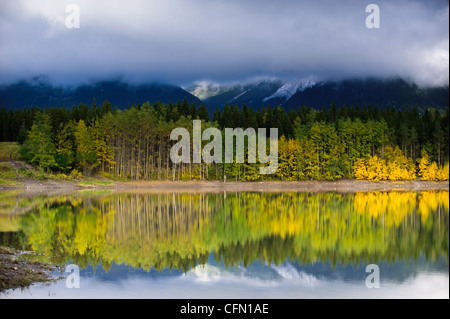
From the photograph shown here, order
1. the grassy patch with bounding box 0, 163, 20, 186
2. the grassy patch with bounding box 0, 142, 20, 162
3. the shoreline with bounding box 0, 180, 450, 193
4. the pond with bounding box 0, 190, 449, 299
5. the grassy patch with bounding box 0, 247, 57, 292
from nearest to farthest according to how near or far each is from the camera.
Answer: the grassy patch with bounding box 0, 247, 57, 292 → the pond with bounding box 0, 190, 449, 299 → the grassy patch with bounding box 0, 163, 20, 186 → the shoreline with bounding box 0, 180, 450, 193 → the grassy patch with bounding box 0, 142, 20, 162

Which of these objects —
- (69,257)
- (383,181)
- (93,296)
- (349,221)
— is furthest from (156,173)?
(93,296)

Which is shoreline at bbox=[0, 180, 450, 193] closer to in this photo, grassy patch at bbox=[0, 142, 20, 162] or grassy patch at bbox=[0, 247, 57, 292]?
grassy patch at bbox=[0, 142, 20, 162]

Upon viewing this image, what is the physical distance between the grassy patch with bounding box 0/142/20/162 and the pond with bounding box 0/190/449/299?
5204 cm

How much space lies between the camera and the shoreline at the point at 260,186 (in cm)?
8306

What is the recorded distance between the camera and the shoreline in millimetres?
83062

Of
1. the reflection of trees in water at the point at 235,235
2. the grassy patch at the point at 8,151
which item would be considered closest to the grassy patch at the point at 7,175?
the grassy patch at the point at 8,151

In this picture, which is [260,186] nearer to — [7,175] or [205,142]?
[205,142]

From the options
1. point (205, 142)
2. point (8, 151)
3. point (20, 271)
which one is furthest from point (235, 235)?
point (8, 151)

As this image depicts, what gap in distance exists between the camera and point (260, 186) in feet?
301

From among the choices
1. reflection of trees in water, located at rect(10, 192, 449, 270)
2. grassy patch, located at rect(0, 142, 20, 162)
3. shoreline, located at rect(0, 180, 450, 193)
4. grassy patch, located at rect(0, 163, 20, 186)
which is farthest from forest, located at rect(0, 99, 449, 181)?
reflection of trees in water, located at rect(10, 192, 449, 270)

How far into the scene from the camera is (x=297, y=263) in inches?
809
